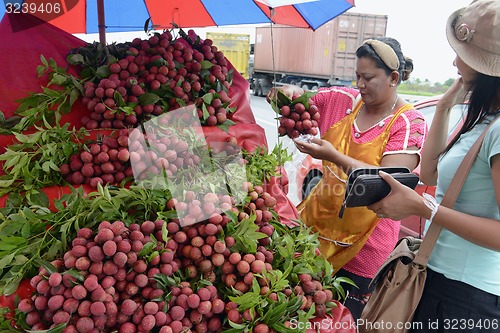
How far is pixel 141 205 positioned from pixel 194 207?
0.17 meters

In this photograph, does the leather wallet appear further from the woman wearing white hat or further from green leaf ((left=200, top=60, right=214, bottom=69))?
green leaf ((left=200, top=60, right=214, bottom=69))

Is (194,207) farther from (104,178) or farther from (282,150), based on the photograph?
(282,150)

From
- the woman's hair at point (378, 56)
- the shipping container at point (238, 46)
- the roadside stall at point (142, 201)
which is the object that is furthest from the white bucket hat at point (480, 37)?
the shipping container at point (238, 46)

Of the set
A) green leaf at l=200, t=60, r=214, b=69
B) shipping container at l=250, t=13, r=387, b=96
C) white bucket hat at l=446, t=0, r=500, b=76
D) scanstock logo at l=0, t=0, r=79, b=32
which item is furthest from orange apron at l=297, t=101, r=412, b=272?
shipping container at l=250, t=13, r=387, b=96

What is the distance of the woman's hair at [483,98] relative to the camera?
3.72ft

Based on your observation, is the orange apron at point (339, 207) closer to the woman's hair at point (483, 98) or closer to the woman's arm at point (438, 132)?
the woman's arm at point (438, 132)

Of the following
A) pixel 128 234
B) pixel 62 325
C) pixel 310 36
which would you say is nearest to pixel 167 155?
pixel 128 234

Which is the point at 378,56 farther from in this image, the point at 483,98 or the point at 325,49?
the point at 325,49

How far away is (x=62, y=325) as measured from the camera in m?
0.85

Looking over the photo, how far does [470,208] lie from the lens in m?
1.17

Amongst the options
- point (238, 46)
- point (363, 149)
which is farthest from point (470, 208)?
point (238, 46)

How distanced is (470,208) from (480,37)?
50 centimetres

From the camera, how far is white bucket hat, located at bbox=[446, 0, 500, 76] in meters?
1.06

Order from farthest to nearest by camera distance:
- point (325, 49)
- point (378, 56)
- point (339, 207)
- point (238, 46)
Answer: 1. point (238, 46)
2. point (325, 49)
3. point (339, 207)
4. point (378, 56)
